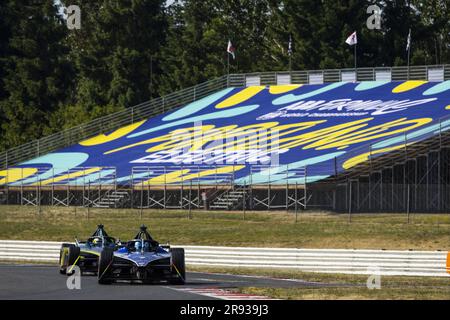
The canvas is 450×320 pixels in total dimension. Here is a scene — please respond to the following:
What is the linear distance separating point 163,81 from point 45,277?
2230 inches

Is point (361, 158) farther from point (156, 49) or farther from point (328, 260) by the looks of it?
point (156, 49)

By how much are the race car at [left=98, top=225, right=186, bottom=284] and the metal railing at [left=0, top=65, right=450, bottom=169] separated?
3658 centimetres

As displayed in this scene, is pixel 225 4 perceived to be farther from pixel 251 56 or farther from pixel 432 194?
pixel 432 194

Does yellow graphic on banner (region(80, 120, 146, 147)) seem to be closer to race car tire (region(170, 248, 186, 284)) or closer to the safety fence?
the safety fence

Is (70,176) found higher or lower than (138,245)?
Answer: higher

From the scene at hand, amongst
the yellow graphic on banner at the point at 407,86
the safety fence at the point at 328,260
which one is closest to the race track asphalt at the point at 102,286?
the safety fence at the point at 328,260

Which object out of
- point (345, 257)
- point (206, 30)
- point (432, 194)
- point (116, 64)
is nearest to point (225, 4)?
point (206, 30)

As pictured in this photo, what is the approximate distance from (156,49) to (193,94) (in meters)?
20.0

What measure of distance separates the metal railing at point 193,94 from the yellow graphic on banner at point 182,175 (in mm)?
13572

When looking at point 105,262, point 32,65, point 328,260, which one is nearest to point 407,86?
point 328,260

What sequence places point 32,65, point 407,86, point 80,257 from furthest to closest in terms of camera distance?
point 32,65 → point 407,86 → point 80,257

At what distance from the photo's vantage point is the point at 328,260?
107ft

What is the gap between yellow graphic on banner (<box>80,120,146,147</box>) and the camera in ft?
207

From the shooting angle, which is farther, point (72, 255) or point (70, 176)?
point (70, 176)
